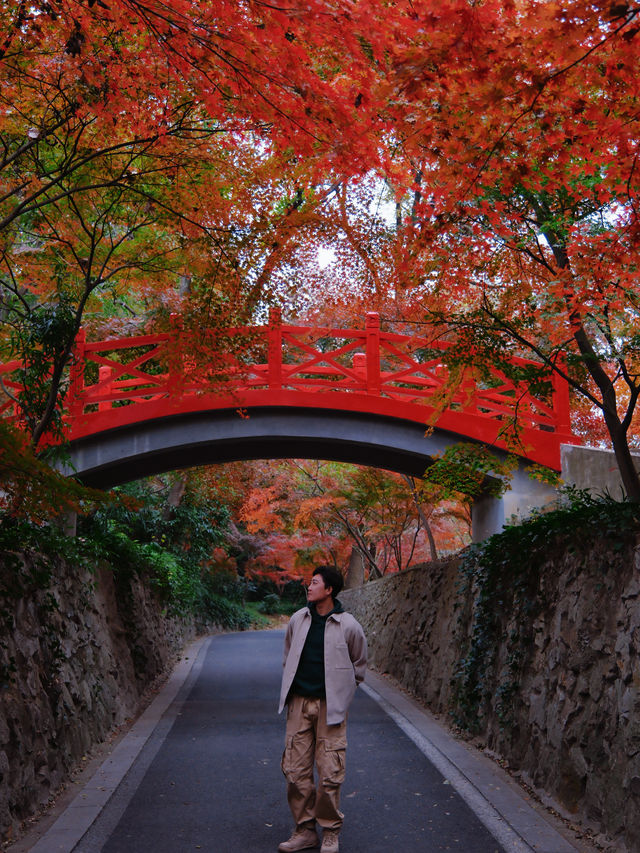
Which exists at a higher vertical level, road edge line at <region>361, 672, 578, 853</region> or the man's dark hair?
the man's dark hair

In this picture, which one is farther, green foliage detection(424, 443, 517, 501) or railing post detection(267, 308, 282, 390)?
railing post detection(267, 308, 282, 390)

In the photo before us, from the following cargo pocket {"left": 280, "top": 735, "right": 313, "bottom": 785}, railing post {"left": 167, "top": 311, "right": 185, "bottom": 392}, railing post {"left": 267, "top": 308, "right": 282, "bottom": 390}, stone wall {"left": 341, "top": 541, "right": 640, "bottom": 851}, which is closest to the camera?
stone wall {"left": 341, "top": 541, "right": 640, "bottom": 851}

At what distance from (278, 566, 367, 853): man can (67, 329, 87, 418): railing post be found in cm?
626

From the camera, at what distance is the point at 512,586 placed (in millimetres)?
7352

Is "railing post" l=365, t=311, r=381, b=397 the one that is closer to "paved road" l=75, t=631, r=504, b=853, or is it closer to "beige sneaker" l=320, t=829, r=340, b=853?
"paved road" l=75, t=631, r=504, b=853

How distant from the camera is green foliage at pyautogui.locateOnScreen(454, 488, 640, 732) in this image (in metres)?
5.61

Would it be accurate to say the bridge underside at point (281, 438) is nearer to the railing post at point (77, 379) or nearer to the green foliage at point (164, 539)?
the railing post at point (77, 379)

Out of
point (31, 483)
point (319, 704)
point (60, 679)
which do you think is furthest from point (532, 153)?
point (60, 679)

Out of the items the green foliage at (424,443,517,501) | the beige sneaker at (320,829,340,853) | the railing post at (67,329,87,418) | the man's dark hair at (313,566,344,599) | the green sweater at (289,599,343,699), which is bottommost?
the beige sneaker at (320,829,340,853)

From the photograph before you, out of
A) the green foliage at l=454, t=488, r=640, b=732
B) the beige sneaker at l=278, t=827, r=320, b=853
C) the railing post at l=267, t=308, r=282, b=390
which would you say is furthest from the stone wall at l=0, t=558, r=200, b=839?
the railing post at l=267, t=308, r=282, b=390

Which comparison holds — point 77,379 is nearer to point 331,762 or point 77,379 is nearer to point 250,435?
point 250,435

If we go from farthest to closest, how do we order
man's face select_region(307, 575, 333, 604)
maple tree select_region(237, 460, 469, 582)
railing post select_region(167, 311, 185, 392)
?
maple tree select_region(237, 460, 469, 582)
railing post select_region(167, 311, 185, 392)
man's face select_region(307, 575, 333, 604)

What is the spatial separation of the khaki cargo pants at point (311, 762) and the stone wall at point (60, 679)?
1757mm

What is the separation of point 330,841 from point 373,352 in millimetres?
8849
